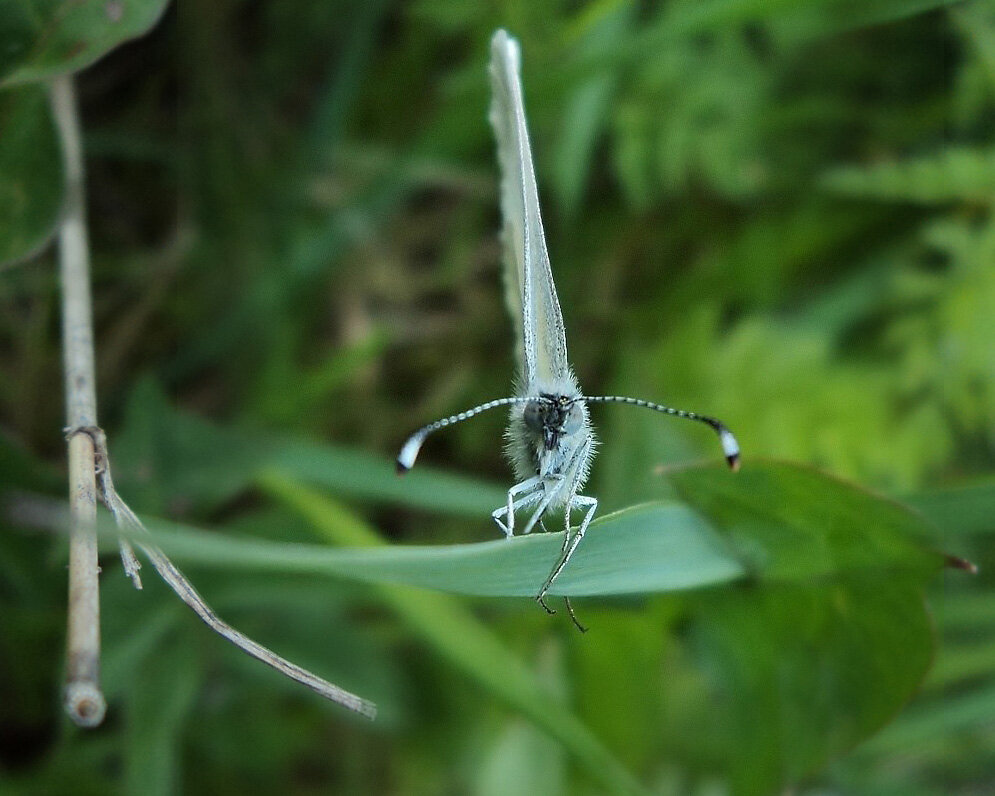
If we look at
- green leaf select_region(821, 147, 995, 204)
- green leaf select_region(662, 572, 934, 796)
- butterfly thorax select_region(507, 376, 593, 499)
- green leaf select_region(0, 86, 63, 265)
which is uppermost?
green leaf select_region(821, 147, 995, 204)

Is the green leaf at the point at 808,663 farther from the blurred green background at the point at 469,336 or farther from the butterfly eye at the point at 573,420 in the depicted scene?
the butterfly eye at the point at 573,420

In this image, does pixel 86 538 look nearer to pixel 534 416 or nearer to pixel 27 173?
pixel 534 416

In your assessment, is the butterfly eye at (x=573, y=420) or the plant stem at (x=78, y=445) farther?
the butterfly eye at (x=573, y=420)

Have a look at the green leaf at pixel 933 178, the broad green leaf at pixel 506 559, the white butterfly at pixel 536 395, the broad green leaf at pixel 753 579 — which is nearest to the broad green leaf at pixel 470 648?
the broad green leaf at pixel 753 579

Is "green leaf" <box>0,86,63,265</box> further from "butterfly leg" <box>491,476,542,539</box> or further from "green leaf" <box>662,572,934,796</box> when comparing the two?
"green leaf" <box>662,572,934,796</box>

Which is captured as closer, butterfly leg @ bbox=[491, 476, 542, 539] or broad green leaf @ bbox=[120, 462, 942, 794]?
broad green leaf @ bbox=[120, 462, 942, 794]

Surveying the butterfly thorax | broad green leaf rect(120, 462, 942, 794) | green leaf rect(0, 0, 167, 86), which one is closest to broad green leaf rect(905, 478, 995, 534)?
broad green leaf rect(120, 462, 942, 794)
